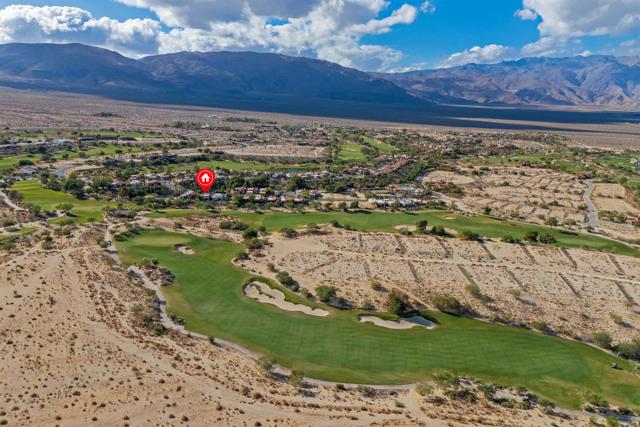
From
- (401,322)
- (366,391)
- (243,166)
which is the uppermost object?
(243,166)

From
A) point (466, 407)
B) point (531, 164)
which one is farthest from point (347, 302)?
point (531, 164)

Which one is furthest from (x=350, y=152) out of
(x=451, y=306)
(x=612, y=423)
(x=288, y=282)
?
(x=612, y=423)

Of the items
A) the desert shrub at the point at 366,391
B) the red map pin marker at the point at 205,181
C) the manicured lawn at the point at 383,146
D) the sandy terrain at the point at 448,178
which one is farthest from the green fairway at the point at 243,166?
the desert shrub at the point at 366,391

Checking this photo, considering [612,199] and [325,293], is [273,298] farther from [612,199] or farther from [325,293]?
[612,199]

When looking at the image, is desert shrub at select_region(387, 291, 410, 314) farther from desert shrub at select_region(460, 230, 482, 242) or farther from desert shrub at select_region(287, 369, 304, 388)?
desert shrub at select_region(460, 230, 482, 242)

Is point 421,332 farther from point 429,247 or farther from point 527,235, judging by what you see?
point 527,235

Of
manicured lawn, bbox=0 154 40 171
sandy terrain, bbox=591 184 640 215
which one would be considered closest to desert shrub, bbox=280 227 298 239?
sandy terrain, bbox=591 184 640 215
